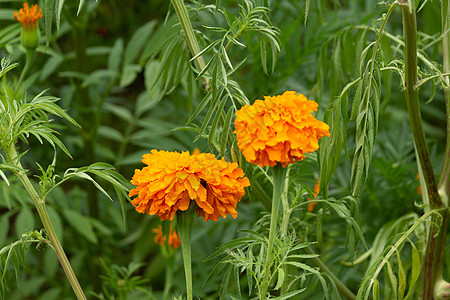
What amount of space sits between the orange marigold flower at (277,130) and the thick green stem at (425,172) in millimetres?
134

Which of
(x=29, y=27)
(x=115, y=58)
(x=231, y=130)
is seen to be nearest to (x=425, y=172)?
(x=231, y=130)

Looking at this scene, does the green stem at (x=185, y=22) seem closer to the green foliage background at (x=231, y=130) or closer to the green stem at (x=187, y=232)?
the green foliage background at (x=231, y=130)

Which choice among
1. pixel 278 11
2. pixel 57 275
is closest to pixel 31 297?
pixel 57 275

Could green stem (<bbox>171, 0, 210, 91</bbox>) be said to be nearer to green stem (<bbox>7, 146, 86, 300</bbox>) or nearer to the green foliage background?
the green foliage background

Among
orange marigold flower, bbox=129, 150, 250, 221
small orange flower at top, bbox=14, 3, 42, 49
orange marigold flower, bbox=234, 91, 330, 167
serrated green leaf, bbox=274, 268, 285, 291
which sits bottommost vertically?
serrated green leaf, bbox=274, 268, 285, 291

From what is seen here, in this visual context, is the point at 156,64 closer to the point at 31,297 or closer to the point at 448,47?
the point at 448,47

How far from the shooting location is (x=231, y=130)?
0.60 meters

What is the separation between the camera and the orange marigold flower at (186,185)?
473mm

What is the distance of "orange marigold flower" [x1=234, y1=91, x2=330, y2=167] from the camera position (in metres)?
0.44

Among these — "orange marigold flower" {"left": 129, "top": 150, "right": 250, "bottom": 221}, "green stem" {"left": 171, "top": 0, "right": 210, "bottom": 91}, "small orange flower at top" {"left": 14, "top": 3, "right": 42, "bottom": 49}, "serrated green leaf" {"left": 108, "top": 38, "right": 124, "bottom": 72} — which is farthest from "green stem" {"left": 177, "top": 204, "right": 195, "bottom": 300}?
"serrated green leaf" {"left": 108, "top": 38, "right": 124, "bottom": 72}

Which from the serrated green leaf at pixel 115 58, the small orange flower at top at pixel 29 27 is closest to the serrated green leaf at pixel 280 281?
the small orange flower at top at pixel 29 27

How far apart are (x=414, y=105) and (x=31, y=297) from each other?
48.3 inches

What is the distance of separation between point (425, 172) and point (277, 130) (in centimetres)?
24

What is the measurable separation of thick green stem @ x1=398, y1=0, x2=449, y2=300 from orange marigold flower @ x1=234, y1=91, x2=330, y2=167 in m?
0.13
